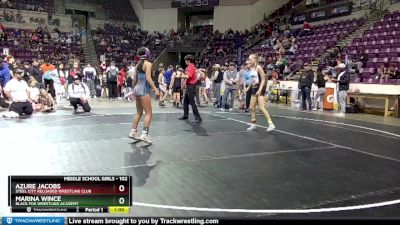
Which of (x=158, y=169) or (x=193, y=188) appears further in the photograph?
(x=158, y=169)

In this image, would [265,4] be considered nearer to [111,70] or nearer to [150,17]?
[150,17]

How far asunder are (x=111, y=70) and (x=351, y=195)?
596 inches

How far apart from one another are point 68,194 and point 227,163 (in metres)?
3.22

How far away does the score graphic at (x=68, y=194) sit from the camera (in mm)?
3234

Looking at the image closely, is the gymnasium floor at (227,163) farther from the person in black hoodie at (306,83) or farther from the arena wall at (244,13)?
the arena wall at (244,13)

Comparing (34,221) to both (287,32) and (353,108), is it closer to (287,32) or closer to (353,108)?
(353,108)

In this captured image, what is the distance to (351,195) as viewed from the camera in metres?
4.69

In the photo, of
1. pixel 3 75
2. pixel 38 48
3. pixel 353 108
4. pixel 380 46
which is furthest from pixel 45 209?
pixel 38 48

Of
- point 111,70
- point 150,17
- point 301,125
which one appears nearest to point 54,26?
point 150,17

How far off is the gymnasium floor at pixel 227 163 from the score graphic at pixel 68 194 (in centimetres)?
73

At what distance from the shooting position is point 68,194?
325cm

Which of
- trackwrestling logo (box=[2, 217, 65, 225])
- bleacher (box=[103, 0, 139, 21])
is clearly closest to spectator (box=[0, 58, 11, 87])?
trackwrestling logo (box=[2, 217, 65, 225])

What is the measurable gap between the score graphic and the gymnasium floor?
2.40 feet

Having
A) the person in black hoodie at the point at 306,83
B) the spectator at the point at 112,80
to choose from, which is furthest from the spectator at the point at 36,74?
the person in black hoodie at the point at 306,83
